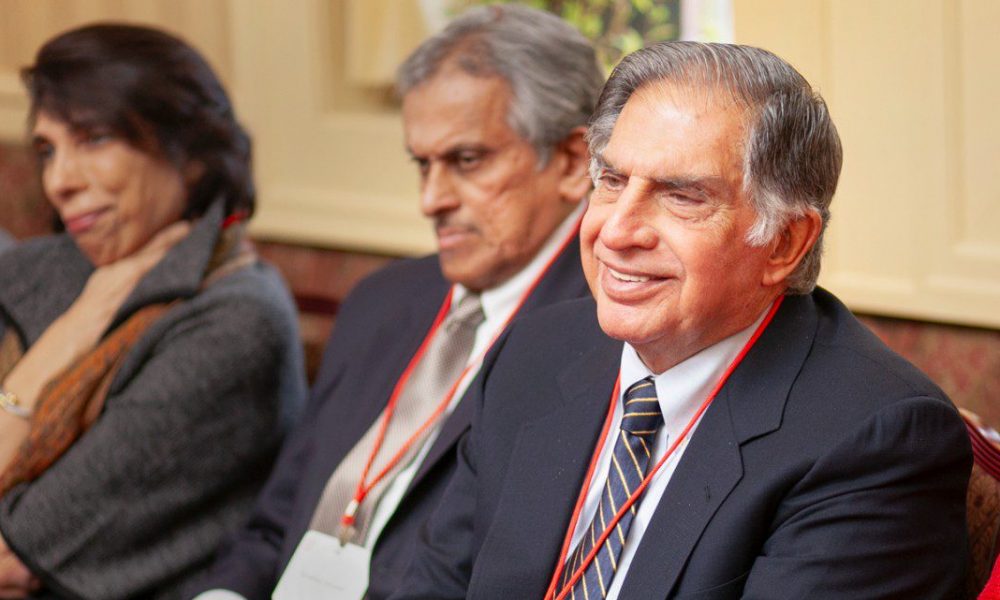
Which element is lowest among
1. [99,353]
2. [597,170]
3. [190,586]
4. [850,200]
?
[190,586]

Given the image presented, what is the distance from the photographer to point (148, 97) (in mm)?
2906

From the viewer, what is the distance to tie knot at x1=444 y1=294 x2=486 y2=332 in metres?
2.50

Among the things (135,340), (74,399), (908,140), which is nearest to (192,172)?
(135,340)

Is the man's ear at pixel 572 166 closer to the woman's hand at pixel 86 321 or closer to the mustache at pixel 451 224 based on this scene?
the mustache at pixel 451 224

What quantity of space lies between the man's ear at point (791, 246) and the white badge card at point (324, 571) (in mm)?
1009

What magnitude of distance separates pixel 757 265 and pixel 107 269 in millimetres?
1844

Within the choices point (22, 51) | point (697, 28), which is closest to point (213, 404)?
point (697, 28)

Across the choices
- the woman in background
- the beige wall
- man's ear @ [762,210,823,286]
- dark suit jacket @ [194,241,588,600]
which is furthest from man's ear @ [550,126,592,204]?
man's ear @ [762,210,823,286]

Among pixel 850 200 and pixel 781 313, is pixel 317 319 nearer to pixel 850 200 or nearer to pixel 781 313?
pixel 850 200

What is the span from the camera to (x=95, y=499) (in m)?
2.59

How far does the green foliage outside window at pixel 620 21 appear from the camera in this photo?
3.45m

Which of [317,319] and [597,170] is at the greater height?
[597,170]

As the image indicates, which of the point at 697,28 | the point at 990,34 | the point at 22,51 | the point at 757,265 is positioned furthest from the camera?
the point at 22,51

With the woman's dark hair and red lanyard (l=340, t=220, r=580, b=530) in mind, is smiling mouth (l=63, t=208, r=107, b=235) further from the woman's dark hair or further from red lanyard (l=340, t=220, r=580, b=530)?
red lanyard (l=340, t=220, r=580, b=530)
